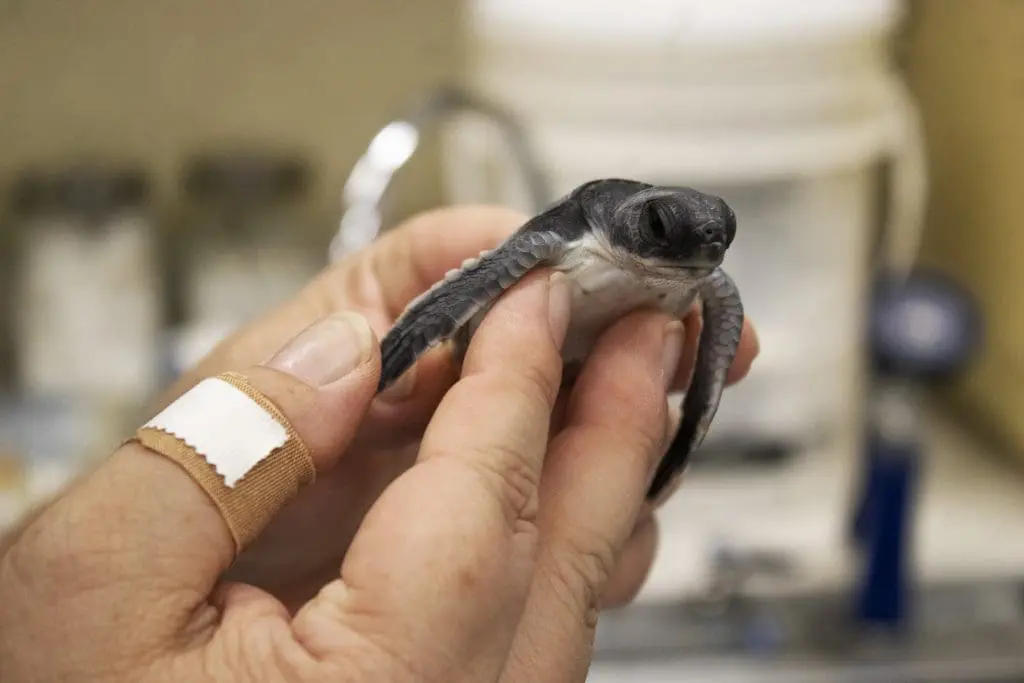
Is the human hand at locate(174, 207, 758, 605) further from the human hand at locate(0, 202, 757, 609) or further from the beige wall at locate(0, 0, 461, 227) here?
the beige wall at locate(0, 0, 461, 227)

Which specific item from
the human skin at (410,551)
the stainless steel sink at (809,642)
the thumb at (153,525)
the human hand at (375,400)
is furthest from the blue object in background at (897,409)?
the thumb at (153,525)

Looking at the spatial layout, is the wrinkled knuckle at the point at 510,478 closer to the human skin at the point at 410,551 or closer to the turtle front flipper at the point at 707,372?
the human skin at the point at 410,551

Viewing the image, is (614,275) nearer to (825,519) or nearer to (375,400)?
(375,400)

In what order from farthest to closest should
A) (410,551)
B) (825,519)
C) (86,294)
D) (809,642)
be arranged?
1. (86,294)
2. (825,519)
3. (809,642)
4. (410,551)

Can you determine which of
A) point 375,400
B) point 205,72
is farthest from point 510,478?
point 205,72

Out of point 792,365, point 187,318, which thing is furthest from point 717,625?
point 187,318

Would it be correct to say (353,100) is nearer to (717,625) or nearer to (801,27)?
(801,27)

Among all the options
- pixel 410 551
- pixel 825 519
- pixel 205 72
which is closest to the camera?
pixel 410 551
